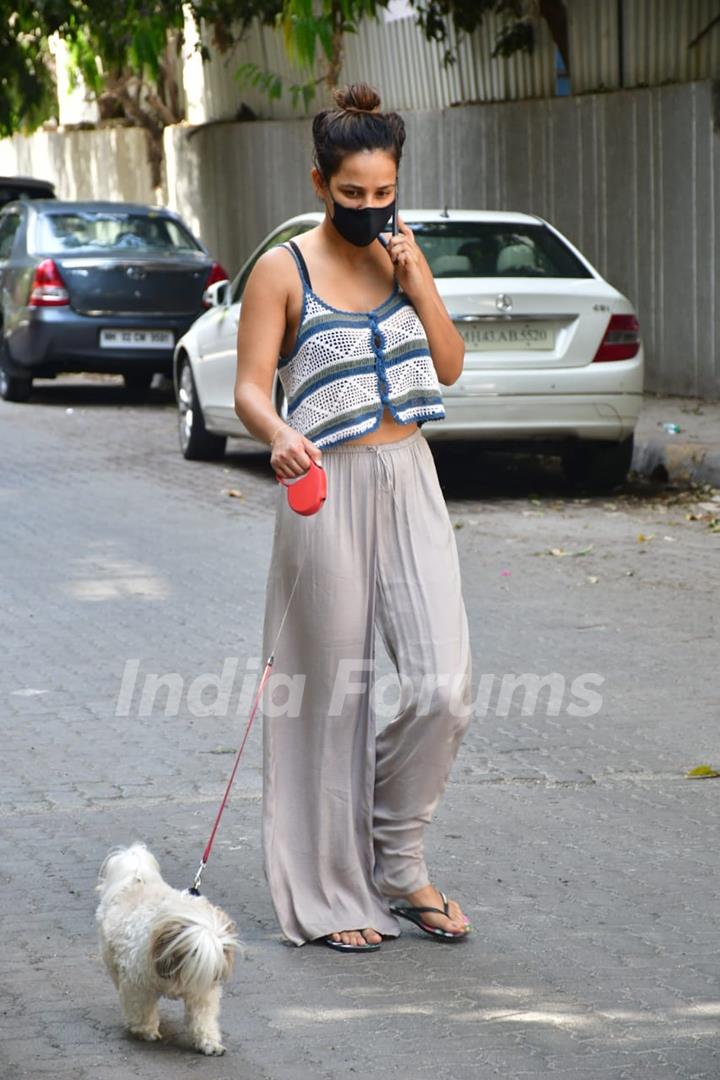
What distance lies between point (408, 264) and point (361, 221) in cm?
15

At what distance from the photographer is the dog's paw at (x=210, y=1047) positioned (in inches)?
150

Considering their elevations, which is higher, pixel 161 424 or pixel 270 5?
pixel 270 5

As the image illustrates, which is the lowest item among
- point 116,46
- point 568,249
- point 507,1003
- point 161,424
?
point 161,424

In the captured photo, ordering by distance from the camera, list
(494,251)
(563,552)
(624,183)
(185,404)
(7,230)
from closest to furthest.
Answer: (563,552)
(494,251)
(185,404)
(624,183)
(7,230)

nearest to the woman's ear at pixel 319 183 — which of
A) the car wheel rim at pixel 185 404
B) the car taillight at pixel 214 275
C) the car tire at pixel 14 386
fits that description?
the car wheel rim at pixel 185 404

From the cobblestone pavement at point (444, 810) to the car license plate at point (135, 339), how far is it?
554cm

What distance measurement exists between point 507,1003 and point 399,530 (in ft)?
3.61

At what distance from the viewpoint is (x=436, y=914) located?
14.8 feet

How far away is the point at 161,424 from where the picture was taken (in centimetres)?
1608

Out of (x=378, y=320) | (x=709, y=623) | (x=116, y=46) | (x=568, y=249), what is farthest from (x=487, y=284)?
(x=116, y=46)

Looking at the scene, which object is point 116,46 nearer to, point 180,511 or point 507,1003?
point 180,511

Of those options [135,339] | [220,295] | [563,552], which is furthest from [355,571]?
[135,339]

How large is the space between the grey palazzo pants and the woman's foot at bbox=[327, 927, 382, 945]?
0.02 metres

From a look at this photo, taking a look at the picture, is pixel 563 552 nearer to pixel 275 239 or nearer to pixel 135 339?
pixel 275 239
